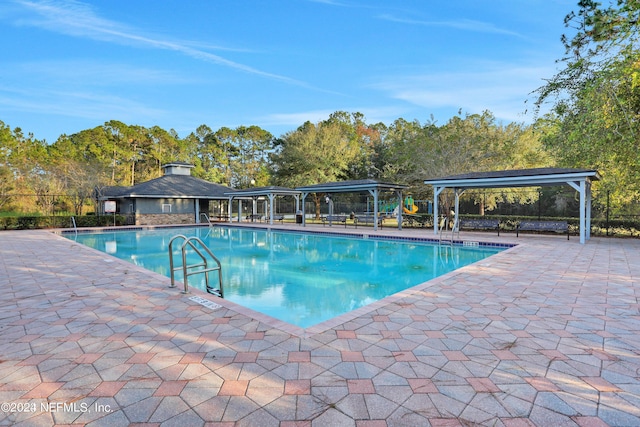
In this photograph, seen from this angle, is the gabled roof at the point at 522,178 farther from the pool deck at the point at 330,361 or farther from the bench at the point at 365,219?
the pool deck at the point at 330,361

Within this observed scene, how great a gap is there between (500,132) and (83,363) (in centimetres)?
2102

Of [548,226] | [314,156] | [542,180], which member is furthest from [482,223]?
[314,156]

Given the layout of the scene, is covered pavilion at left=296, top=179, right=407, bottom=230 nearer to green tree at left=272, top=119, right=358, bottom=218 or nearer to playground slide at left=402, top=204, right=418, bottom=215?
playground slide at left=402, top=204, right=418, bottom=215

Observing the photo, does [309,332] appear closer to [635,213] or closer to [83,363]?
[83,363]

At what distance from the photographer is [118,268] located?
6.73 meters

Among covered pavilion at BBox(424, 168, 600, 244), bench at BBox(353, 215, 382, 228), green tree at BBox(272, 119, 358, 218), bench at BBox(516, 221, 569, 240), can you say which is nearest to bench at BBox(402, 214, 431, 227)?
bench at BBox(353, 215, 382, 228)

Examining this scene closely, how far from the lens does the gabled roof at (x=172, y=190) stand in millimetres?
20828

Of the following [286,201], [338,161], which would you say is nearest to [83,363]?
[338,161]

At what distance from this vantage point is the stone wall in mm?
20823

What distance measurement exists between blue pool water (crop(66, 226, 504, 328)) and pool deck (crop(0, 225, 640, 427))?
145 centimetres

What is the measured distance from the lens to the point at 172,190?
22.1 metres

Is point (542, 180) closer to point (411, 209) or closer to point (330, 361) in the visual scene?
point (411, 209)

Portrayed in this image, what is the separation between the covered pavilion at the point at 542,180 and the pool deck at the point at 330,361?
6.97 metres

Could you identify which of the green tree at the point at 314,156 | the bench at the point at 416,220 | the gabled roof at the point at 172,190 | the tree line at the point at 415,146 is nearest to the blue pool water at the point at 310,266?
the tree line at the point at 415,146
